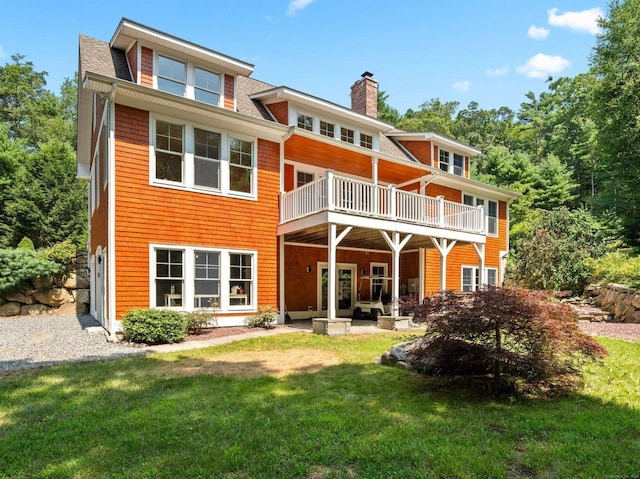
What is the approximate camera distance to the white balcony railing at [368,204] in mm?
10938

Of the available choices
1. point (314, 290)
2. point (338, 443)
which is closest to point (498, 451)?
point (338, 443)

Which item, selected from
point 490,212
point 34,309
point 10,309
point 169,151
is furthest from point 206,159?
point 490,212

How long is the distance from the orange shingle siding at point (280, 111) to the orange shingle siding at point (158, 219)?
160cm

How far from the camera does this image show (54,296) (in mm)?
14859

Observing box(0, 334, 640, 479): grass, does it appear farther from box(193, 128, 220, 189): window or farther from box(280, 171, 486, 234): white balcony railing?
box(193, 128, 220, 189): window

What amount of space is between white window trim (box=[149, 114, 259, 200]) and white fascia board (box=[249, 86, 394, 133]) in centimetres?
222

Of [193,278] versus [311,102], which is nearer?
[193,278]

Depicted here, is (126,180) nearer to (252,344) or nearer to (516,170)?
(252,344)

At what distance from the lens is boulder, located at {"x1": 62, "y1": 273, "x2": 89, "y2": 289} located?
15.4 m

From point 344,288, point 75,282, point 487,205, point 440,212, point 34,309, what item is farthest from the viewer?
point 487,205

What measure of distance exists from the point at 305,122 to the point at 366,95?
5352 millimetres

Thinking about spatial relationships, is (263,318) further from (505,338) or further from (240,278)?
(505,338)

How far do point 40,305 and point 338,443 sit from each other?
15.3m

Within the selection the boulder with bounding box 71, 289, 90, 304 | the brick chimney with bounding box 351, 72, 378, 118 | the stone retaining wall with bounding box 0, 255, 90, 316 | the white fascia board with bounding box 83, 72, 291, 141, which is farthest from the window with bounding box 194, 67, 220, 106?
the boulder with bounding box 71, 289, 90, 304
